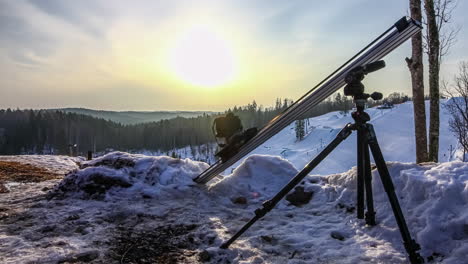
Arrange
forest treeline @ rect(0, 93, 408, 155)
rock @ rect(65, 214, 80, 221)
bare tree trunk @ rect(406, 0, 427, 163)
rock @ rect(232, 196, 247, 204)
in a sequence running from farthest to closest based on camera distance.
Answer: forest treeline @ rect(0, 93, 408, 155), bare tree trunk @ rect(406, 0, 427, 163), rock @ rect(232, 196, 247, 204), rock @ rect(65, 214, 80, 221)

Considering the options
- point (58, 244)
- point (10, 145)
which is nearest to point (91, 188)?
point (58, 244)

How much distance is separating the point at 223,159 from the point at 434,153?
23.3 feet

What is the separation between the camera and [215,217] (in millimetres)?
5121

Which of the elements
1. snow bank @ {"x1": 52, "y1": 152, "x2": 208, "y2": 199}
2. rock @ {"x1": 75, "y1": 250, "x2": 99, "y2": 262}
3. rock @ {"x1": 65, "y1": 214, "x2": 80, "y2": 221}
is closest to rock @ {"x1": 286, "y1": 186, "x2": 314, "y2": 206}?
snow bank @ {"x1": 52, "y1": 152, "x2": 208, "y2": 199}

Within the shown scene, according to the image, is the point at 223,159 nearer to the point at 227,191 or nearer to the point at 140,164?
the point at 227,191

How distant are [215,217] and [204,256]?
1530mm

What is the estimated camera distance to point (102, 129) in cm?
11888

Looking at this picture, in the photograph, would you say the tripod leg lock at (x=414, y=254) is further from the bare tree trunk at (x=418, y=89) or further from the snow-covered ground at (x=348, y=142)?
the snow-covered ground at (x=348, y=142)

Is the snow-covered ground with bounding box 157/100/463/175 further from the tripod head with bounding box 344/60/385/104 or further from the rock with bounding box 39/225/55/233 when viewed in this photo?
the rock with bounding box 39/225/55/233

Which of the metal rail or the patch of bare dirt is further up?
the metal rail

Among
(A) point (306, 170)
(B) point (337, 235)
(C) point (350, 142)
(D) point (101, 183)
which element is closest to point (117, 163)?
(D) point (101, 183)

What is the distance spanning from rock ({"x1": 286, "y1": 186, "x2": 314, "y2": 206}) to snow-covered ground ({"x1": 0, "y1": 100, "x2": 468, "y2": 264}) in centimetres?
9

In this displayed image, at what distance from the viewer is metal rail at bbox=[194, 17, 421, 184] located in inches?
141

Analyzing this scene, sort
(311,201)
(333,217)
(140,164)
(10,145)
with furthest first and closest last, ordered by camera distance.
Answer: (10,145), (140,164), (311,201), (333,217)
